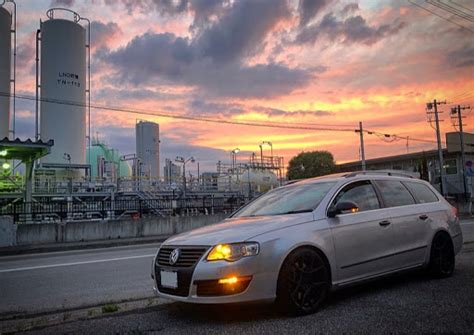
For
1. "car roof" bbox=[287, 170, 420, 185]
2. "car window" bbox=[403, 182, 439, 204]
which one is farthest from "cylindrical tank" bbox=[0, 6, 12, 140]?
"car window" bbox=[403, 182, 439, 204]

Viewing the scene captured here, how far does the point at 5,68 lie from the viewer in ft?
105

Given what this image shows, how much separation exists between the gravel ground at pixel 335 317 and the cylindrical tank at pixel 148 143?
44858 mm

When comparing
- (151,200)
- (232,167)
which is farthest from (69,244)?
(232,167)

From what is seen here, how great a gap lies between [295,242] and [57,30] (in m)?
34.1

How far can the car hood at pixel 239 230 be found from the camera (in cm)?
475

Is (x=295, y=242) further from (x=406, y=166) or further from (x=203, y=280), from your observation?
(x=406, y=166)

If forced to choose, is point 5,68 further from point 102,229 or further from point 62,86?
point 102,229

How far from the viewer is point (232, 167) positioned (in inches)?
1847

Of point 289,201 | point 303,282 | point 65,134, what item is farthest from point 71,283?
point 65,134

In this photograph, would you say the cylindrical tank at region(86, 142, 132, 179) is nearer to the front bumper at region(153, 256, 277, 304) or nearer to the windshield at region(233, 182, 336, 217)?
the windshield at region(233, 182, 336, 217)

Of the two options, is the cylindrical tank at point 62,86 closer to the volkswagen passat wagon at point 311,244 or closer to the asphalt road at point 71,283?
the asphalt road at point 71,283

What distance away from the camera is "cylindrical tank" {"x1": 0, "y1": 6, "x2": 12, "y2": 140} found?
104ft

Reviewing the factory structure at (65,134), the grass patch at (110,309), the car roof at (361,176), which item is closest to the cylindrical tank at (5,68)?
the factory structure at (65,134)

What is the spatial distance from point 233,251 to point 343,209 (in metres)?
1.50
